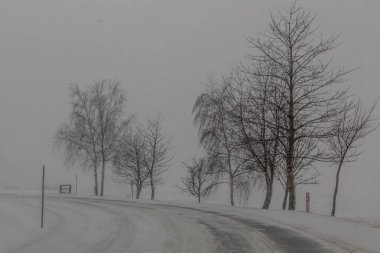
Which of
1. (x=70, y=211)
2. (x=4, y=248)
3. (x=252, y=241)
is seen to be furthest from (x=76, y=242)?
(x=70, y=211)

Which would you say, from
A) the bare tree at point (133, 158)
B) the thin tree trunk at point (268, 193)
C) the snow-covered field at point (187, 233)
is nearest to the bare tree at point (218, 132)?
the thin tree trunk at point (268, 193)

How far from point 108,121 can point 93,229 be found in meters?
37.5

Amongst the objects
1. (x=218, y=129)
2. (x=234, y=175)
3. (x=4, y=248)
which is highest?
(x=218, y=129)

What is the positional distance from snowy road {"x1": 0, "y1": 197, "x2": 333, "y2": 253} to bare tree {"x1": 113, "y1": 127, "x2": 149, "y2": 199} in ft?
92.5

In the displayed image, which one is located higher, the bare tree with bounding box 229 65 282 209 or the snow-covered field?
the bare tree with bounding box 229 65 282 209

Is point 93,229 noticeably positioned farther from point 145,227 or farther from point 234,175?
point 234,175

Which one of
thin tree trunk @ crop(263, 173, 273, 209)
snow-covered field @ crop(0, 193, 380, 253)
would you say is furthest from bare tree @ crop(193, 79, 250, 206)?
snow-covered field @ crop(0, 193, 380, 253)

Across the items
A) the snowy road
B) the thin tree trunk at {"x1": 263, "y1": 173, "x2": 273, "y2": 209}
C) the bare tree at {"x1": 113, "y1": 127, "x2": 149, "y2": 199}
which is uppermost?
the bare tree at {"x1": 113, "y1": 127, "x2": 149, "y2": 199}

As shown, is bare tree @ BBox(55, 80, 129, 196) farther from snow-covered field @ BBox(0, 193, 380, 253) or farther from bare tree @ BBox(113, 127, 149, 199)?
snow-covered field @ BBox(0, 193, 380, 253)

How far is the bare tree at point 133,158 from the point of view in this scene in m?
48.3

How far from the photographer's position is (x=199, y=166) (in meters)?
46.1

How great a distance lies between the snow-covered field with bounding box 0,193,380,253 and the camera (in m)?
11.7

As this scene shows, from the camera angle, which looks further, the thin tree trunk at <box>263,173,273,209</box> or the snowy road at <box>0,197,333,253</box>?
the thin tree trunk at <box>263,173,273,209</box>

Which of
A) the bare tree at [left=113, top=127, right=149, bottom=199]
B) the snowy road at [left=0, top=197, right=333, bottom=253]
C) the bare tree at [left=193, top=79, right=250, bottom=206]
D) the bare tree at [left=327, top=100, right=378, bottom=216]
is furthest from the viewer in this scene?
the bare tree at [left=113, top=127, right=149, bottom=199]
